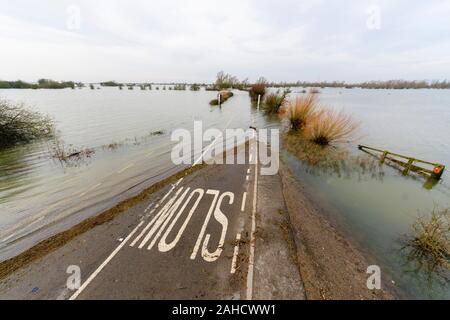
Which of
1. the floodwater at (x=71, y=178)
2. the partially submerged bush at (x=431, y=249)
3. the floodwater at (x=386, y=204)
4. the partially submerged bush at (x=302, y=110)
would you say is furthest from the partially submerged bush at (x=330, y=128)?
the partially submerged bush at (x=431, y=249)

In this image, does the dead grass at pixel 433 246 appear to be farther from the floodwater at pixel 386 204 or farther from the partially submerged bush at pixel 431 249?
the floodwater at pixel 386 204

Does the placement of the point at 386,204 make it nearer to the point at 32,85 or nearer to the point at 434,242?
the point at 434,242

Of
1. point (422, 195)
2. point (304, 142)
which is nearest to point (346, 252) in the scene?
point (422, 195)

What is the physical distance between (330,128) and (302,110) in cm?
436

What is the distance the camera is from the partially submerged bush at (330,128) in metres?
15.0

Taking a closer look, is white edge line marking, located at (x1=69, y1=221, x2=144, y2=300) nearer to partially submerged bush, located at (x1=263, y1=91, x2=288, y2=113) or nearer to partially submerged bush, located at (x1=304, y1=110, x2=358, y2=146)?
partially submerged bush, located at (x1=304, y1=110, x2=358, y2=146)

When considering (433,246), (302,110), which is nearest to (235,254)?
(433,246)

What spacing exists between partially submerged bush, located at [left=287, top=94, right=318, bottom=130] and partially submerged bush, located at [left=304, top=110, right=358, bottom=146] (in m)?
2.42

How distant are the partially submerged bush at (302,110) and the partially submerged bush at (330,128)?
242 cm

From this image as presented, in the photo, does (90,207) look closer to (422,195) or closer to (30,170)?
(30,170)

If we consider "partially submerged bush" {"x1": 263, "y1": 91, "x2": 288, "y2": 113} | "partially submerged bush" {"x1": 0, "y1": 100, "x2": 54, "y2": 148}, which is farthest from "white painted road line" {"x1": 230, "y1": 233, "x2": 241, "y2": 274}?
"partially submerged bush" {"x1": 263, "y1": 91, "x2": 288, "y2": 113}

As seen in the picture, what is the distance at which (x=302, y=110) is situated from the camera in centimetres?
1867

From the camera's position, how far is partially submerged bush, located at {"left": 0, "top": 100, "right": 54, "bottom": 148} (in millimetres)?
13547

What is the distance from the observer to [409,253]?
5.64m
